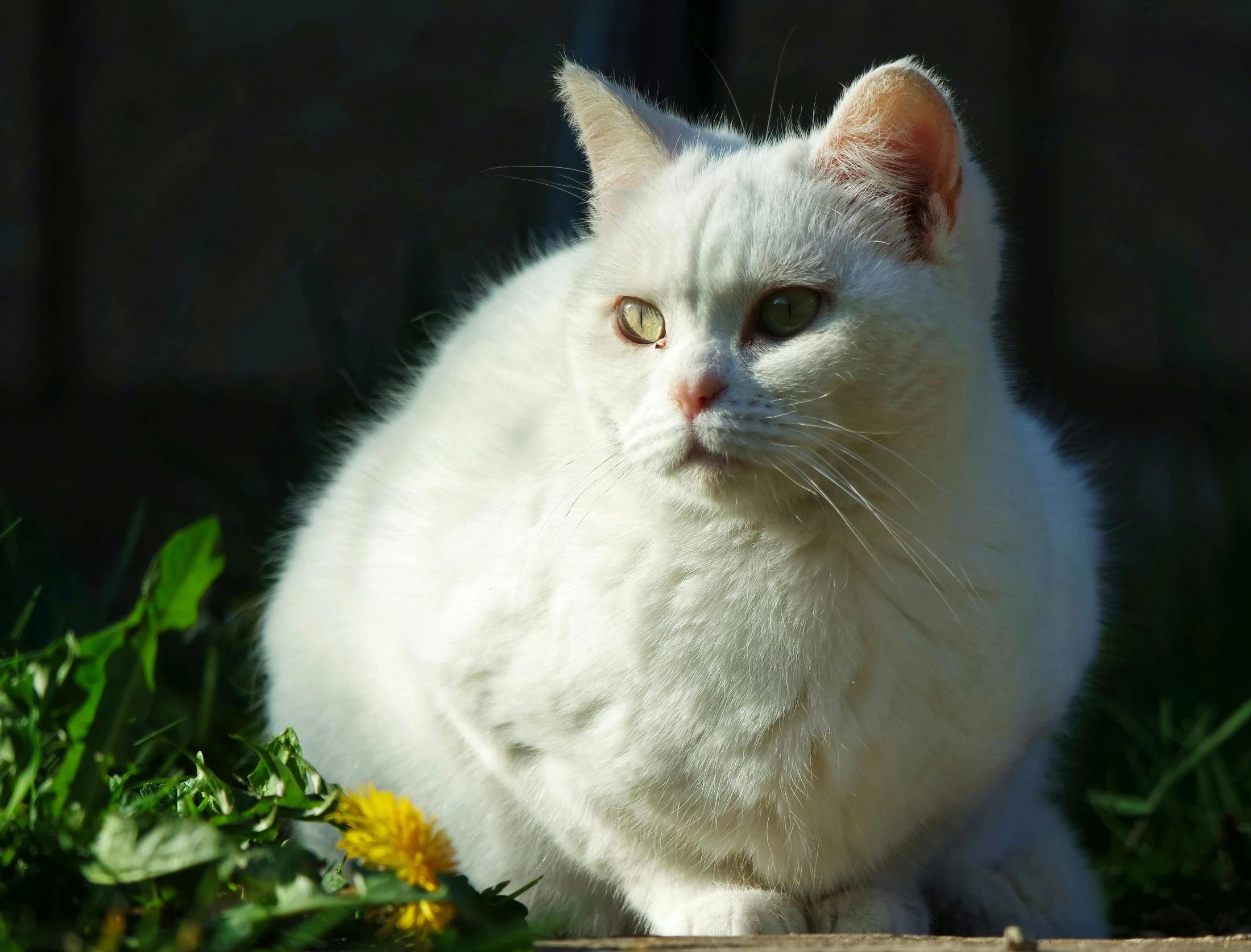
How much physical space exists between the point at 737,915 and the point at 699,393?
68cm

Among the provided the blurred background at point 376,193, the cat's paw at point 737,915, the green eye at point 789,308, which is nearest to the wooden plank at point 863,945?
the cat's paw at point 737,915

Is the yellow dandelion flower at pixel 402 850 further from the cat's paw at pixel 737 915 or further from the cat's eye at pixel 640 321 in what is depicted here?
the cat's eye at pixel 640 321

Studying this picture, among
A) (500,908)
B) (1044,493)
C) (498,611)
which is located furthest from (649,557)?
(1044,493)

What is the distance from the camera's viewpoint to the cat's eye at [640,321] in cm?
162

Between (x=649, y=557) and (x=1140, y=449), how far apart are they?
8.42 ft

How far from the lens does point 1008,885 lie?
1803mm

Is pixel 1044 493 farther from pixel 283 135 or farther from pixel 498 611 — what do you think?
pixel 283 135

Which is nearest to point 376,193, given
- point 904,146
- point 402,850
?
point 904,146

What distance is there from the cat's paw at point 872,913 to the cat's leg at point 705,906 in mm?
34

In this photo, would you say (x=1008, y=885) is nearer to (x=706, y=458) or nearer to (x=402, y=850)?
(x=706, y=458)

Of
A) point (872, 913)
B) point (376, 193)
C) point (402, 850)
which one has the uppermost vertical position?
point (402, 850)

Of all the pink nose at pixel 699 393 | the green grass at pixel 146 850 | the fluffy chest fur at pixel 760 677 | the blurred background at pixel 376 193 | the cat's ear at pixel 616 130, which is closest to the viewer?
the green grass at pixel 146 850

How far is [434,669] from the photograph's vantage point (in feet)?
5.88

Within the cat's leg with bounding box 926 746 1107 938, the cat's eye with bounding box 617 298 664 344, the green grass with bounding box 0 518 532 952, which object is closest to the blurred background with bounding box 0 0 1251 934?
the cat's leg with bounding box 926 746 1107 938
